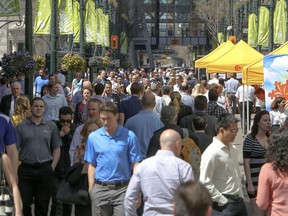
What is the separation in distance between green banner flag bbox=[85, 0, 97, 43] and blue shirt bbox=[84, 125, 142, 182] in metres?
27.7

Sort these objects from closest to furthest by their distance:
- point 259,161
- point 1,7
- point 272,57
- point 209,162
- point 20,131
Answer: point 209,162, point 259,161, point 20,131, point 272,57, point 1,7

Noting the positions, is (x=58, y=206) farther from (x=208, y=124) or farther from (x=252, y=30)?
(x=252, y=30)

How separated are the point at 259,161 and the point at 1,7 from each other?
8.64 metres

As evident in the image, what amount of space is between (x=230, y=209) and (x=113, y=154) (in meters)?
1.24

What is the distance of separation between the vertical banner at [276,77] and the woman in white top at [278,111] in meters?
0.15

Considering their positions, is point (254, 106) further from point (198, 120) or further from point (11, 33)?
point (11, 33)

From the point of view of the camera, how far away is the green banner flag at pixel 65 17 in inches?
1023

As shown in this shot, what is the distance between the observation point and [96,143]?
8406 millimetres

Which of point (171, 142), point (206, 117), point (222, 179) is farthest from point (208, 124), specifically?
point (171, 142)

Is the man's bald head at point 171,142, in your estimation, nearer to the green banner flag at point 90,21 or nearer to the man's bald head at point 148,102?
the man's bald head at point 148,102

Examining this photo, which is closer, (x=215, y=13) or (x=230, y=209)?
(x=230, y=209)

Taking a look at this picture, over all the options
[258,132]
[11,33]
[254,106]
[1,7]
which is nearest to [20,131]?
[258,132]

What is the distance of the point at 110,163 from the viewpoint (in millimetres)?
8281

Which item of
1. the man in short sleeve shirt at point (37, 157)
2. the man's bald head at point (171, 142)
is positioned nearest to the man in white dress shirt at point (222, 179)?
the man's bald head at point (171, 142)
